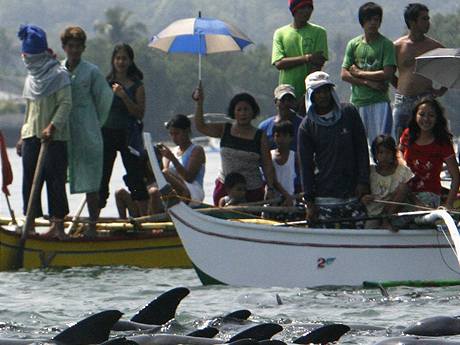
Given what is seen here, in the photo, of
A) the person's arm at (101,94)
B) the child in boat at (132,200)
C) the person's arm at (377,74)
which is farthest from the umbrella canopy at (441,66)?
the child in boat at (132,200)

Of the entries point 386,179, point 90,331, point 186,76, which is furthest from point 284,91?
point 186,76

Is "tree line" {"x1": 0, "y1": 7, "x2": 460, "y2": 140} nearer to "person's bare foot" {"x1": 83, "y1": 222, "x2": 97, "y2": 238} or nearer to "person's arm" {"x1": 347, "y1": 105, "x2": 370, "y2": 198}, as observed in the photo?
"person's bare foot" {"x1": 83, "y1": 222, "x2": 97, "y2": 238}

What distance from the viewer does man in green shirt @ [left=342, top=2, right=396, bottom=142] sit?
17438 millimetres

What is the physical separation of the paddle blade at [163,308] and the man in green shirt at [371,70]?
5.57 m

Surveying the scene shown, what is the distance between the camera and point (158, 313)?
12633mm

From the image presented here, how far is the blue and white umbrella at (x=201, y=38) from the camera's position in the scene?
778 inches

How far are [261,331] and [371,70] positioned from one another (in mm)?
6450

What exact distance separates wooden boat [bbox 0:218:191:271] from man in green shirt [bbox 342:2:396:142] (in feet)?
7.79

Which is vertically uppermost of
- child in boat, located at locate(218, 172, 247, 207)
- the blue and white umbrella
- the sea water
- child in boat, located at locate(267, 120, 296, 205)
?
the blue and white umbrella

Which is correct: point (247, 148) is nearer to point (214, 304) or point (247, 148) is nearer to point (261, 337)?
point (214, 304)

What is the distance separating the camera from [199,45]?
20031 millimetres

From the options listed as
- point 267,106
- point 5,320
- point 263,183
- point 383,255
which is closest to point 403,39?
point 263,183

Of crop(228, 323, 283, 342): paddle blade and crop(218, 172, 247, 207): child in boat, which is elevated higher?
crop(218, 172, 247, 207): child in boat

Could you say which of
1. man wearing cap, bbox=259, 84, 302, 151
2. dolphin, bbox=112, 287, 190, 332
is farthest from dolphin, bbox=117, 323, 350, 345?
man wearing cap, bbox=259, 84, 302, 151
